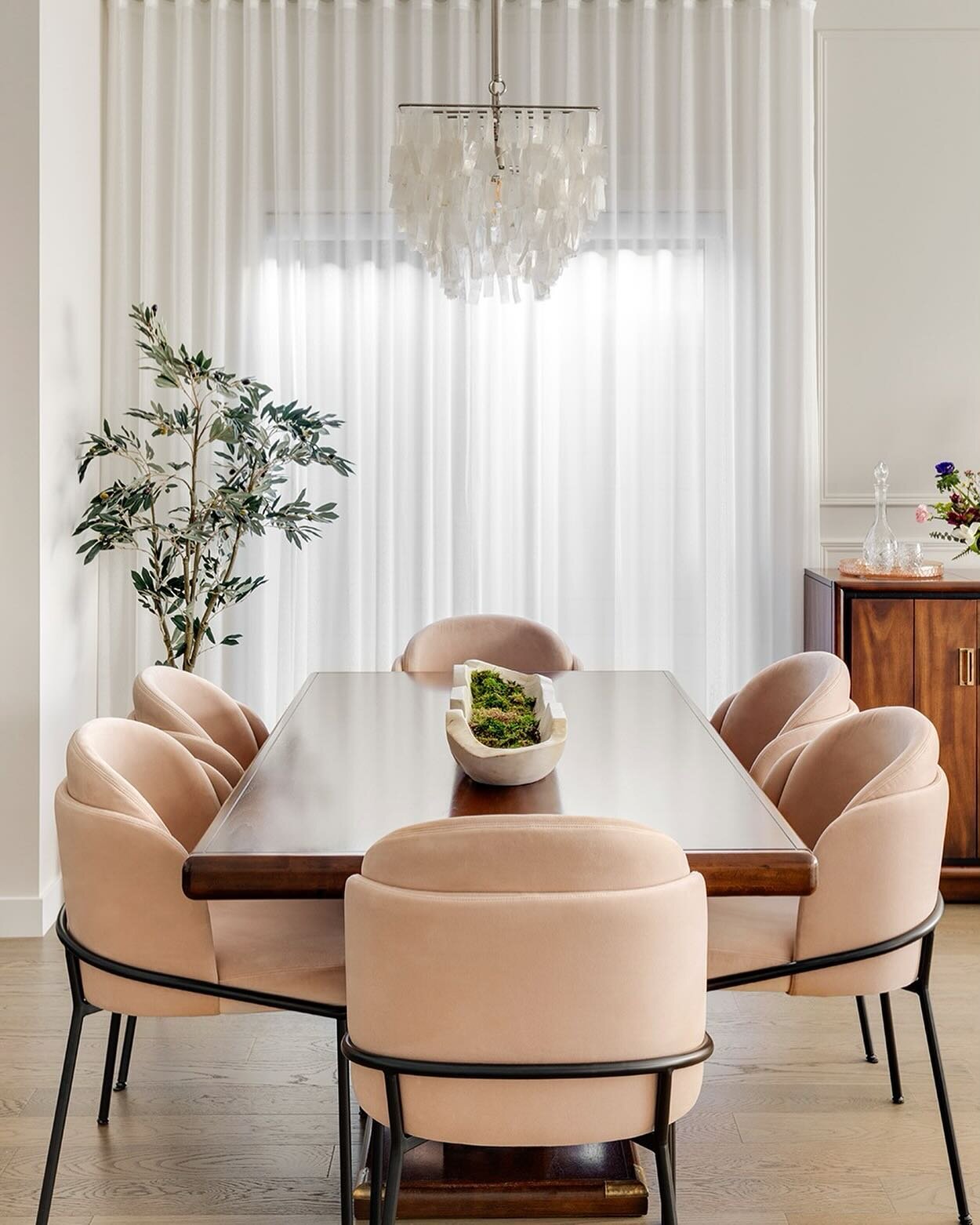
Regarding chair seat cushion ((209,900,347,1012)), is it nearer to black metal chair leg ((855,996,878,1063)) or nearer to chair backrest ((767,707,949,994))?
chair backrest ((767,707,949,994))

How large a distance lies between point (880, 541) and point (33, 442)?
2.63 metres

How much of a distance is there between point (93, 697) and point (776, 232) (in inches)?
114

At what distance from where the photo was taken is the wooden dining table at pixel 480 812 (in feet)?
5.64

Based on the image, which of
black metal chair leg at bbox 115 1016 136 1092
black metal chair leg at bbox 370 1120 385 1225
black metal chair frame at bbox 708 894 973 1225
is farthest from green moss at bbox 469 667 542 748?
black metal chair leg at bbox 115 1016 136 1092

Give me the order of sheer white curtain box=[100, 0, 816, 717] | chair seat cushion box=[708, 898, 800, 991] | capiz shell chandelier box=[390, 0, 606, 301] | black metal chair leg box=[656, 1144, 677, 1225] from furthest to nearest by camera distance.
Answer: sheer white curtain box=[100, 0, 816, 717]
capiz shell chandelier box=[390, 0, 606, 301]
chair seat cushion box=[708, 898, 800, 991]
black metal chair leg box=[656, 1144, 677, 1225]

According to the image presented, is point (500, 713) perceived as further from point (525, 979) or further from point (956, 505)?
point (956, 505)

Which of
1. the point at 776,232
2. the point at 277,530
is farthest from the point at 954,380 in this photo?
the point at 277,530

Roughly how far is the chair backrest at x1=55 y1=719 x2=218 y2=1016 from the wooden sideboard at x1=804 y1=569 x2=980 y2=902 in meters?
2.44

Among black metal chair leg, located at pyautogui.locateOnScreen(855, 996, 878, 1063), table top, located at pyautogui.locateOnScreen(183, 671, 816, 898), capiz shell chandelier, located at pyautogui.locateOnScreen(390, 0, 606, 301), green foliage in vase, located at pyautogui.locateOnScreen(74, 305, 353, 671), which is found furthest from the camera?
green foliage in vase, located at pyautogui.locateOnScreen(74, 305, 353, 671)

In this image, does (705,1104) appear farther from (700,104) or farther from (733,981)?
(700,104)

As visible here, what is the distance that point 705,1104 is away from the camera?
2533mm

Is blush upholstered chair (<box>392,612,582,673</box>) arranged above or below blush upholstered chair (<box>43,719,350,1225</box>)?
above

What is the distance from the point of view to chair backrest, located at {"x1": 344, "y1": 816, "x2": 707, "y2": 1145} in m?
1.46

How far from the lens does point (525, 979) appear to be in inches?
58.3
